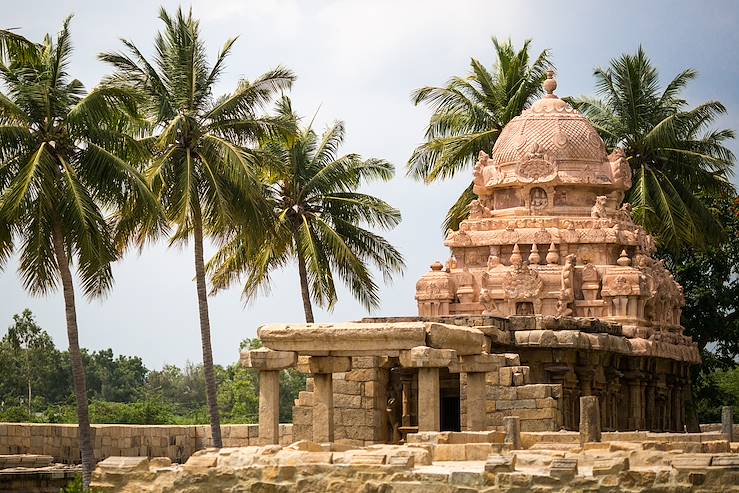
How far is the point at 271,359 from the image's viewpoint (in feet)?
96.6

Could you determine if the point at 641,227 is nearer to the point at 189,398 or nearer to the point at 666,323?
the point at 666,323

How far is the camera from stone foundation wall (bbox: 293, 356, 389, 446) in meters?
33.5

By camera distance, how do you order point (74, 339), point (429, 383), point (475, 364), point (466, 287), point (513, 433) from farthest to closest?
1. point (466, 287)
2. point (74, 339)
3. point (475, 364)
4. point (429, 383)
5. point (513, 433)

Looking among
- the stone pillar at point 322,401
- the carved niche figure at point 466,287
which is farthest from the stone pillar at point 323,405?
the carved niche figure at point 466,287

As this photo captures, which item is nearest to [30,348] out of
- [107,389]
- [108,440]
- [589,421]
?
[107,389]

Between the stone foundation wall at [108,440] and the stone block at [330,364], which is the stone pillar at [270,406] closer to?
the stone block at [330,364]

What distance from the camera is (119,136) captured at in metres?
36.1

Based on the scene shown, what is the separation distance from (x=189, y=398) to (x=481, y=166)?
57712 millimetres

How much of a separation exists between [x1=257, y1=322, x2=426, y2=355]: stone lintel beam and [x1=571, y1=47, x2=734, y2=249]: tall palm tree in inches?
762

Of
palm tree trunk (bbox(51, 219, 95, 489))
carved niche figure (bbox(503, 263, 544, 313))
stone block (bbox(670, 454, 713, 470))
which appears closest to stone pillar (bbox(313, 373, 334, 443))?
palm tree trunk (bbox(51, 219, 95, 489))

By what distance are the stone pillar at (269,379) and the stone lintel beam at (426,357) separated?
81.6 inches

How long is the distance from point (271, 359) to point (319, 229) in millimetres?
15566

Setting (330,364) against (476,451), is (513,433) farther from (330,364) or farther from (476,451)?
(330,364)

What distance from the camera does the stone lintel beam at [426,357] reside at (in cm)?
2811
